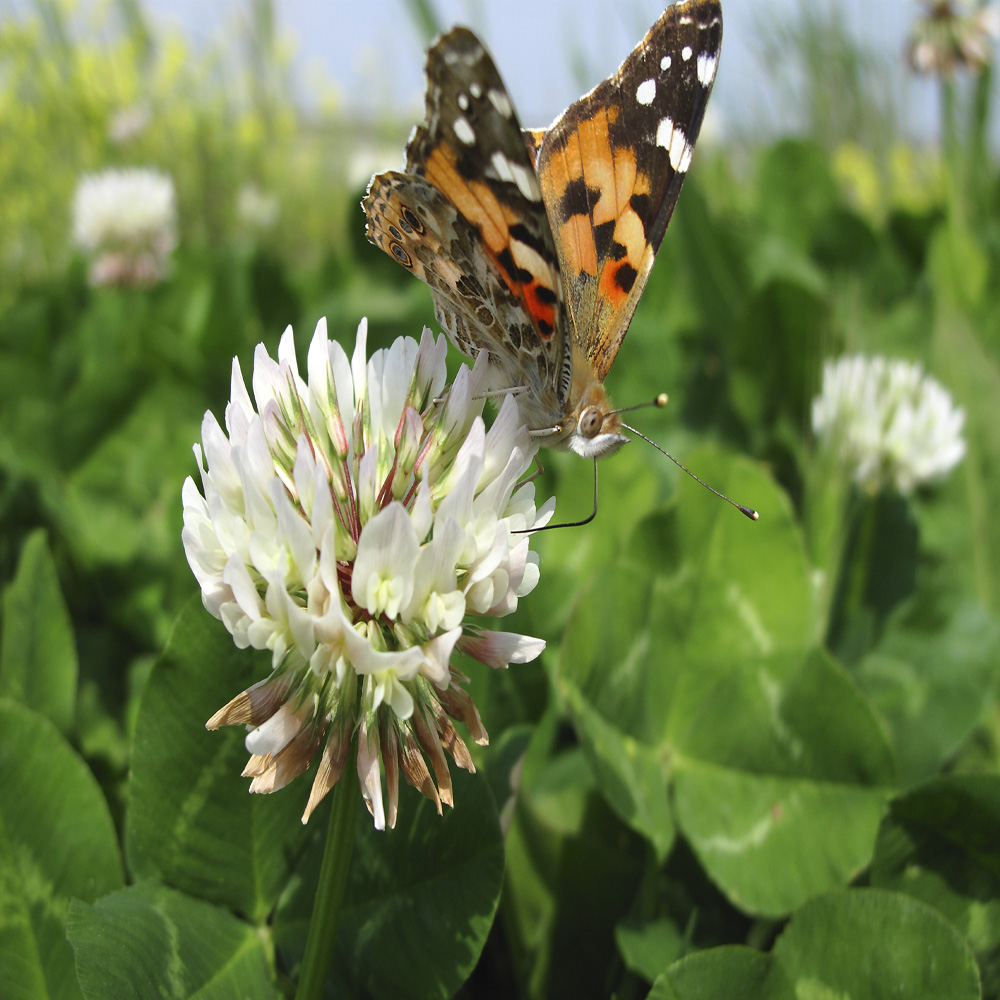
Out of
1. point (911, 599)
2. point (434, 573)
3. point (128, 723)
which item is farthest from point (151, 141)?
point (434, 573)

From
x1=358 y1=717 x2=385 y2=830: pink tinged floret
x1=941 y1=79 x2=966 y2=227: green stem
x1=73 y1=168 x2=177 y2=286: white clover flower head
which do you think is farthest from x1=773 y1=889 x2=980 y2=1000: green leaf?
x1=73 y1=168 x2=177 y2=286: white clover flower head

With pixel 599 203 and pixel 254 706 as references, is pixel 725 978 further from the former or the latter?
pixel 599 203

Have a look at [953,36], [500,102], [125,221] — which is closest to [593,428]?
[500,102]

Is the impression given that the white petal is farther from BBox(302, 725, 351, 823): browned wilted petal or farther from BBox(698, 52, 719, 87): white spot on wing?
BBox(698, 52, 719, 87): white spot on wing

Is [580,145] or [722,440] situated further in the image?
[722,440]

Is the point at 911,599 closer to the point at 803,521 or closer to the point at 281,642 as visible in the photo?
the point at 803,521

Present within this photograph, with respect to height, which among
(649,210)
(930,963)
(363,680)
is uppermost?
(649,210)

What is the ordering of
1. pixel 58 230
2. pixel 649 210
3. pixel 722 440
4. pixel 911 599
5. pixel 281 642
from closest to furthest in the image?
pixel 281 642 < pixel 649 210 < pixel 911 599 < pixel 722 440 < pixel 58 230
